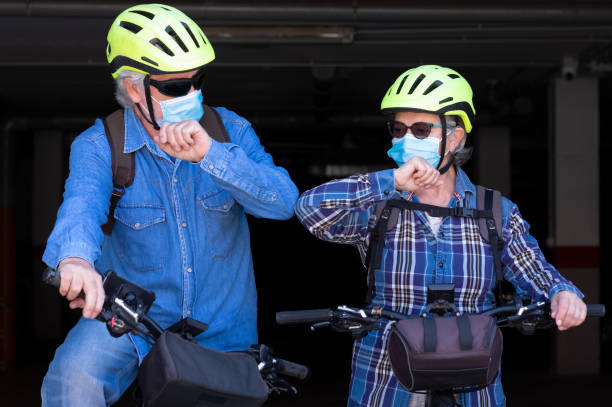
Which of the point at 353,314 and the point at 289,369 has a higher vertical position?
the point at 353,314

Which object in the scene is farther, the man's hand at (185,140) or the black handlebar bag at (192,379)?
the man's hand at (185,140)

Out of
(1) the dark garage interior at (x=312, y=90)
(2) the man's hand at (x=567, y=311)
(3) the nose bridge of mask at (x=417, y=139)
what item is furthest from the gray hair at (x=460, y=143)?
(1) the dark garage interior at (x=312, y=90)

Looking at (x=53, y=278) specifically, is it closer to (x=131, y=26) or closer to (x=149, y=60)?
(x=149, y=60)

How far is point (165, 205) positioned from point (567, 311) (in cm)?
122

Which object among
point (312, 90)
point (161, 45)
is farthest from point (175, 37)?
point (312, 90)

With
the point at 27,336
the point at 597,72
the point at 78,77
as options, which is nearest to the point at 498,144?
the point at 597,72

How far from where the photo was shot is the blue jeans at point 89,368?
6.80 feet

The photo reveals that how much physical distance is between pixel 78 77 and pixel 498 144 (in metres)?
6.59

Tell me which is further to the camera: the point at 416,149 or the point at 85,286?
the point at 416,149

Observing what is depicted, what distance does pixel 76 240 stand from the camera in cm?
196

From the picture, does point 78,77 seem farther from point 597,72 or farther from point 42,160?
point 597,72

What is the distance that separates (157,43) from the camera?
2.26m

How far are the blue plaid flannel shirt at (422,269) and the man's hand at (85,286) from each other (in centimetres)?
87

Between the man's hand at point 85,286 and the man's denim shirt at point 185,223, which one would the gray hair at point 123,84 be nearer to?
the man's denim shirt at point 185,223
